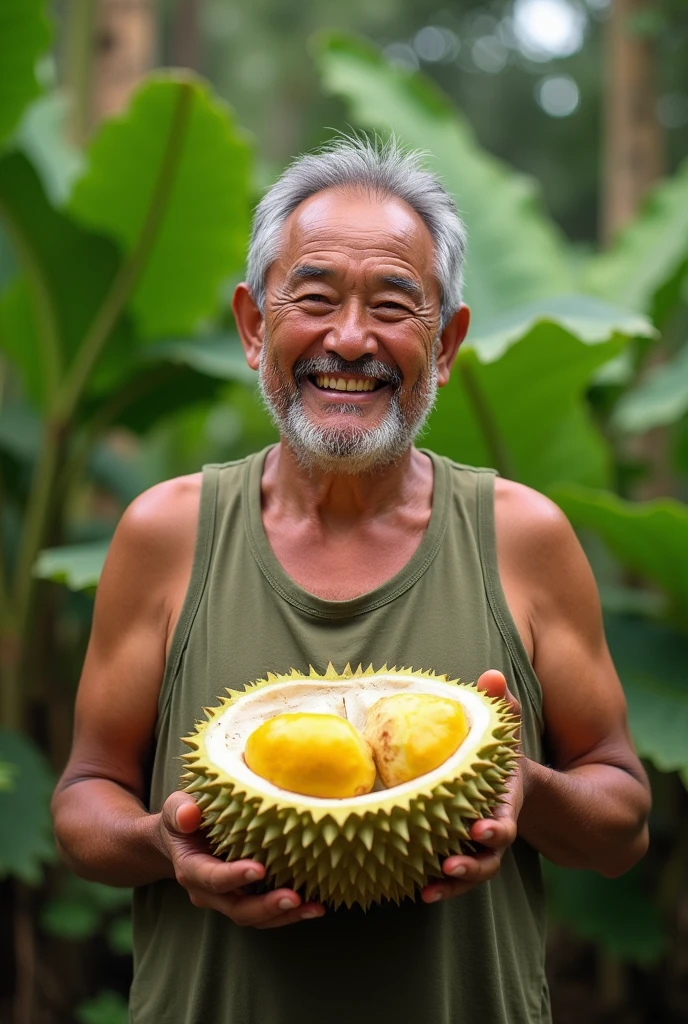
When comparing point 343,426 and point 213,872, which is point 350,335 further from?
point 213,872

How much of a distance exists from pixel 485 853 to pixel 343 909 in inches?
15.3

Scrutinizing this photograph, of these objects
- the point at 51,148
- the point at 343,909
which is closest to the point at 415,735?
the point at 343,909

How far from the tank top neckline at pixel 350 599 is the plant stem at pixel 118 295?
6.65 ft

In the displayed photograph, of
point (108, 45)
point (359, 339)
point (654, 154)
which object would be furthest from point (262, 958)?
point (654, 154)

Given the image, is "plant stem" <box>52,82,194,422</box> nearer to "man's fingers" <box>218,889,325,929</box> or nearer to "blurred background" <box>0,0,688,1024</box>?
"blurred background" <box>0,0,688,1024</box>

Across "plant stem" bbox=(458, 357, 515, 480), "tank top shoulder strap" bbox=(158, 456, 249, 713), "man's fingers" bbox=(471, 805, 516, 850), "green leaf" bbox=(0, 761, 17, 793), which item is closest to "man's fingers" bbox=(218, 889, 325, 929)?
"man's fingers" bbox=(471, 805, 516, 850)

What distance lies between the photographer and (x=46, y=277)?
13.0 feet

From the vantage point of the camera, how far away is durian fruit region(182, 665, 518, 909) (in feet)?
5.21

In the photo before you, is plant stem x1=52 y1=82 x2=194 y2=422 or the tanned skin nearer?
the tanned skin

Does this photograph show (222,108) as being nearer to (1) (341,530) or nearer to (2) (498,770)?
(1) (341,530)

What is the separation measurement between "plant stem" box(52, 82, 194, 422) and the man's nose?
6.65ft

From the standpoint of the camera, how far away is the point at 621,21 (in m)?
6.68

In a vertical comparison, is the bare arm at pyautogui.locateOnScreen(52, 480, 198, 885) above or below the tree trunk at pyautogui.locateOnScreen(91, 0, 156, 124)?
below

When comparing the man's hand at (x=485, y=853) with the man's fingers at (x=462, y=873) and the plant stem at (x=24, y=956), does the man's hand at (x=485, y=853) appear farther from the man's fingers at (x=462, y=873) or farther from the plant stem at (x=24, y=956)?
the plant stem at (x=24, y=956)
